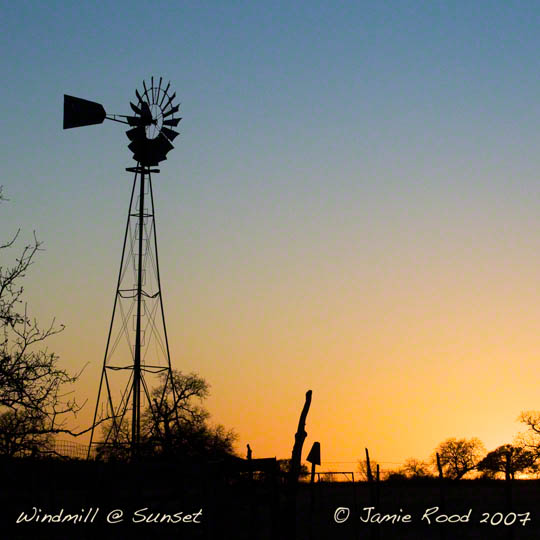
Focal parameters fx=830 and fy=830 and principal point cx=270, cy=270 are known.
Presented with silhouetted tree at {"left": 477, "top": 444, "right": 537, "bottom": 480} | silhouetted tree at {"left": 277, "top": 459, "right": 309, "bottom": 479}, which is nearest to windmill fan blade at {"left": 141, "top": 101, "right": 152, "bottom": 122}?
silhouetted tree at {"left": 277, "top": 459, "right": 309, "bottom": 479}

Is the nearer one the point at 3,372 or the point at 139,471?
the point at 3,372

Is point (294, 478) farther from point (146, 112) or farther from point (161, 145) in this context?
point (146, 112)

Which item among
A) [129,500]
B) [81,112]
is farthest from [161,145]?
[129,500]

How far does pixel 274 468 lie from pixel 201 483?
2962 mm

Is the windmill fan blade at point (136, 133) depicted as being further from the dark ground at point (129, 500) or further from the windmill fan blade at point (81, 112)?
the dark ground at point (129, 500)

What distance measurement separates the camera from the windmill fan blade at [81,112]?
29062mm

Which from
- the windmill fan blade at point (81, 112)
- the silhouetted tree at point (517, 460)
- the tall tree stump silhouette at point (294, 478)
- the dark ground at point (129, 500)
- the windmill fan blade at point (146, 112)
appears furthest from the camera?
the silhouetted tree at point (517, 460)

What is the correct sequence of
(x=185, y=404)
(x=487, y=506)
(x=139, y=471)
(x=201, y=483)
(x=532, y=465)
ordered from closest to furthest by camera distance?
(x=139, y=471)
(x=201, y=483)
(x=487, y=506)
(x=185, y=404)
(x=532, y=465)

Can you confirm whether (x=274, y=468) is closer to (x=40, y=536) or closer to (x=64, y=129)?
(x=40, y=536)

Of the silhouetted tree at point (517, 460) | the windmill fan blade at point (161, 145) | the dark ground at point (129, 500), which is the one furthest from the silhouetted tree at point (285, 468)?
the silhouetted tree at point (517, 460)

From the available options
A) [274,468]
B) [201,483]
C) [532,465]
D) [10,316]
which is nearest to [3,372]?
[10,316]

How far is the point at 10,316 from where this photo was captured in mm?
14781

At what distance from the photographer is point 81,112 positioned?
29.7m

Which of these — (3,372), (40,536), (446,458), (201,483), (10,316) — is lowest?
(40,536)
